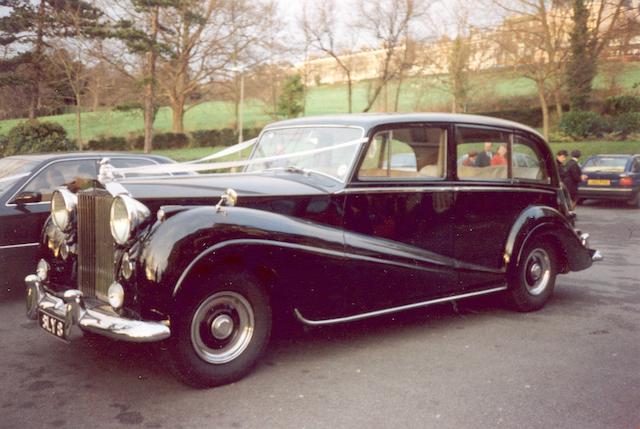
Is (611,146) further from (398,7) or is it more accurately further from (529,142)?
(529,142)

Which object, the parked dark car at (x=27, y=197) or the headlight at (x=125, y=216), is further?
the parked dark car at (x=27, y=197)

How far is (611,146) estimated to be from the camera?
30.4 metres

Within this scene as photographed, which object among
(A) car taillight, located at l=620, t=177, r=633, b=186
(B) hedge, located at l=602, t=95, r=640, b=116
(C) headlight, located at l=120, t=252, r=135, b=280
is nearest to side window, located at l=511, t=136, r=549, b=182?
(C) headlight, located at l=120, t=252, r=135, b=280

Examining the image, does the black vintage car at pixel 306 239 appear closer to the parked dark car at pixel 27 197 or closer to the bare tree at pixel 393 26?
the parked dark car at pixel 27 197

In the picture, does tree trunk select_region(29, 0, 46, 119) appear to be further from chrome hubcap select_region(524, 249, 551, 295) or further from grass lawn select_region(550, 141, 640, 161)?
grass lawn select_region(550, 141, 640, 161)

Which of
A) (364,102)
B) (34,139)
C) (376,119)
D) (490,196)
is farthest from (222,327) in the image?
(364,102)

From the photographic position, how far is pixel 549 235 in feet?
20.9

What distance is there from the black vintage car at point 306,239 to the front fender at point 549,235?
2 centimetres

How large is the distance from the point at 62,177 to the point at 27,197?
1.53 ft

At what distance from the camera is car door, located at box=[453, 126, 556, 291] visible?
5602 mm

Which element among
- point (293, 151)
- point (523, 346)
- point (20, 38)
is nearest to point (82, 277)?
point (293, 151)

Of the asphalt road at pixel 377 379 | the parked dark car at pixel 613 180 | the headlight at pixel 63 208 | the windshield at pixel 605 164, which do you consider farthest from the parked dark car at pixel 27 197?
the windshield at pixel 605 164

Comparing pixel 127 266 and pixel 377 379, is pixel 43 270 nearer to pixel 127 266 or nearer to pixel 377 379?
pixel 127 266

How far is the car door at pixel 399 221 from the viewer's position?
15.9 feet
